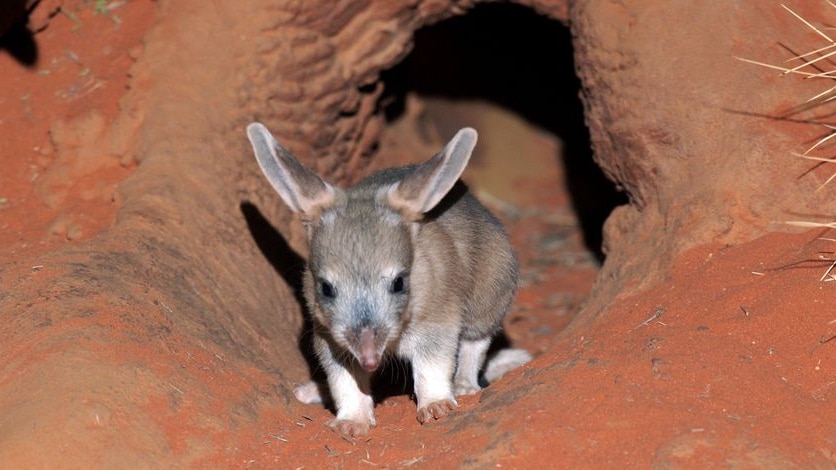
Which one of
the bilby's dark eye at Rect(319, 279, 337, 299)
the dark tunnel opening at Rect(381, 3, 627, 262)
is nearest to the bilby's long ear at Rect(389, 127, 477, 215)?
the bilby's dark eye at Rect(319, 279, 337, 299)

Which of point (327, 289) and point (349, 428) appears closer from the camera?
point (349, 428)

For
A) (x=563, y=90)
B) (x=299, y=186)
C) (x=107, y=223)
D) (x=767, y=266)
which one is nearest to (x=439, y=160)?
(x=299, y=186)

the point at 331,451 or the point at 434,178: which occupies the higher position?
the point at 434,178

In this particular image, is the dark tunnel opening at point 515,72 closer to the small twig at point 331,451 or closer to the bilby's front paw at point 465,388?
the bilby's front paw at point 465,388

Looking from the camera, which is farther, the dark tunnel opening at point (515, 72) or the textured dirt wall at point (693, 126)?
the dark tunnel opening at point (515, 72)

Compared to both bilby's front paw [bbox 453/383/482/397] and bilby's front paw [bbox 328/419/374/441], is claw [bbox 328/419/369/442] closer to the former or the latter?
bilby's front paw [bbox 328/419/374/441]

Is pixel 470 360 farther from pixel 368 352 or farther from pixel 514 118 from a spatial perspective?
pixel 514 118

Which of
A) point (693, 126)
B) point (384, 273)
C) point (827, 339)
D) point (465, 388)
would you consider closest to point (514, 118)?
point (693, 126)

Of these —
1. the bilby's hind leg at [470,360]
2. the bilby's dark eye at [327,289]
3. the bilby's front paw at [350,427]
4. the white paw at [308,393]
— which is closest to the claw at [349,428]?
the bilby's front paw at [350,427]

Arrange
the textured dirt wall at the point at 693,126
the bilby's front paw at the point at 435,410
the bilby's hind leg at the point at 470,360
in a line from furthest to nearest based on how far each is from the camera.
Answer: the bilby's hind leg at the point at 470,360 < the textured dirt wall at the point at 693,126 < the bilby's front paw at the point at 435,410
